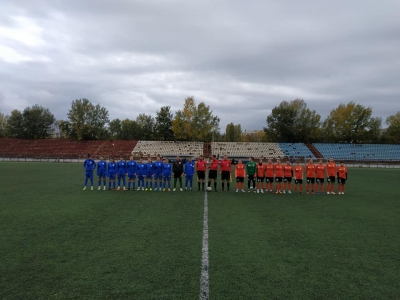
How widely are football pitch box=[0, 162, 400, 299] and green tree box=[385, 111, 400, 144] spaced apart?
6914cm

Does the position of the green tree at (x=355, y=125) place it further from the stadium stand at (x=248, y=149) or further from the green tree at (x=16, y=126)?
the green tree at (x=16, y=126)

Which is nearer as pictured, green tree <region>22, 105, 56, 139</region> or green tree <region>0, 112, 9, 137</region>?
green tree <region>22, 105, 56, 139</region>

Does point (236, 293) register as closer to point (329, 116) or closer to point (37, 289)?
point (37, 289)

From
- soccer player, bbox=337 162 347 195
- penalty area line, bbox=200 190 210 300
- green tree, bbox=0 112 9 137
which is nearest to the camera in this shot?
penalty area line, bbox=200 190 210 300

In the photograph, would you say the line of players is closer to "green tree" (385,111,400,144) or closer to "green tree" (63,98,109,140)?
"green tree" (63,98,109,140)

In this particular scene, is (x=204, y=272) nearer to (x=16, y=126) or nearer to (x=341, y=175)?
(x=341, y=175)

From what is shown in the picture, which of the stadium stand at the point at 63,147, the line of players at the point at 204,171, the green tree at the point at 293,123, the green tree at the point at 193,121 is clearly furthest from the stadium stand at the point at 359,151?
the line of players at the point at 204,171

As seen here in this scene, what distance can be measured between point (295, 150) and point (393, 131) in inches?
1082

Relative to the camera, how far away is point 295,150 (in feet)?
201

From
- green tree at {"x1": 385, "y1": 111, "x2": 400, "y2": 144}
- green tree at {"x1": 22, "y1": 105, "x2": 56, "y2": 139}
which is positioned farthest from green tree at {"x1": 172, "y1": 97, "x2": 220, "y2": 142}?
green tree at {"x1": 385, "y1": 111, "x2": 400, "y2": 144}

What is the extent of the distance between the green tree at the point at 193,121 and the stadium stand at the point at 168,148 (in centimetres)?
215

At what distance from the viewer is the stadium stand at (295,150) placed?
58.8 metres

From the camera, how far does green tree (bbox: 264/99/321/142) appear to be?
68875 millimetres

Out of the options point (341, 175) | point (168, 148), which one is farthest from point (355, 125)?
point (341, 175)
